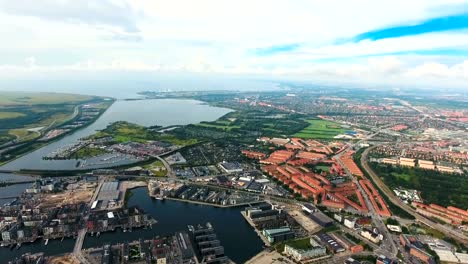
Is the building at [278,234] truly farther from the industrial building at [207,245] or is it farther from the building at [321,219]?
the industrial building at [207,245]

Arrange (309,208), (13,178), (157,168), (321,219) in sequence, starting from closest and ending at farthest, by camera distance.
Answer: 1. (321,219)
2. (309,208)
3. (13,178)
4. (157,168)

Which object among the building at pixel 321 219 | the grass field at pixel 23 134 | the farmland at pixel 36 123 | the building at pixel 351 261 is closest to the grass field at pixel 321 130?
the building at pixel 321 219

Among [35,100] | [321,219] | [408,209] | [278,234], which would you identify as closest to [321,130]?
[408,209]

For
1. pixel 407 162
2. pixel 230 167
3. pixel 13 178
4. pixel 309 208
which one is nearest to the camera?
pixel 309 208

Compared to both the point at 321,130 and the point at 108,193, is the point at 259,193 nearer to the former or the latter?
the point at 108,193

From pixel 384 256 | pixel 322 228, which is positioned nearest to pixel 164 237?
pixel 322 228
